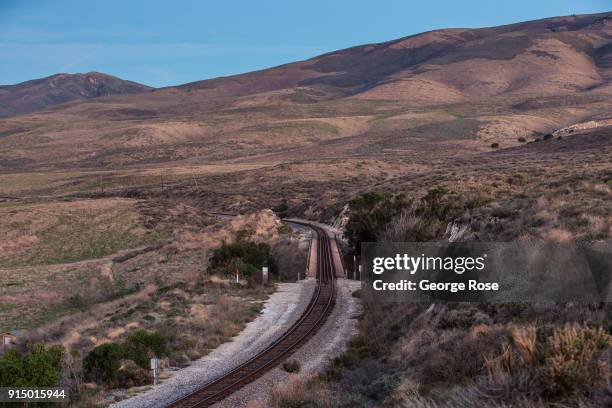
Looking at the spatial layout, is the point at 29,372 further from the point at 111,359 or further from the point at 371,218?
the point at 371,218

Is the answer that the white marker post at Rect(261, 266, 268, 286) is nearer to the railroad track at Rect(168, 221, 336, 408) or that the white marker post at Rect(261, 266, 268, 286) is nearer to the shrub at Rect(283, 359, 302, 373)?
the railroad track at Rect(168, 221, 336, 408)

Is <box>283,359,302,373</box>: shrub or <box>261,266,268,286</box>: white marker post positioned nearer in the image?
<box>283,359,302,373</box>: shrub

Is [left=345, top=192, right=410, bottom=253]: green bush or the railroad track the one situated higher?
[left=345, top=192, right=410, bottom=253]: green bush

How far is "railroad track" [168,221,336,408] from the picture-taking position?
15867 mm

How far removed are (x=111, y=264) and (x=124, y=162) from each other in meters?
121

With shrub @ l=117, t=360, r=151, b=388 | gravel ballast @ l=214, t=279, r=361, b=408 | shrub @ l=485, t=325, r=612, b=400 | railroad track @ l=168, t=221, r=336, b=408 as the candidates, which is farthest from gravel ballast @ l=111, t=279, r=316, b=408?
shrub @ l=485, t=325, r=612, b=400

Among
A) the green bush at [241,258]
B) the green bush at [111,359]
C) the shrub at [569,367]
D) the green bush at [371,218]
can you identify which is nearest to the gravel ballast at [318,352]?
the green bush at [111,359]

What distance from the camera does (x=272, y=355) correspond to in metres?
20.2

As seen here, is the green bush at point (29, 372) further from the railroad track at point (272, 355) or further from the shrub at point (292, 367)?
the shrub at point (292, 367)

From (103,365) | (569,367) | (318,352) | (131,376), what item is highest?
(569,367)

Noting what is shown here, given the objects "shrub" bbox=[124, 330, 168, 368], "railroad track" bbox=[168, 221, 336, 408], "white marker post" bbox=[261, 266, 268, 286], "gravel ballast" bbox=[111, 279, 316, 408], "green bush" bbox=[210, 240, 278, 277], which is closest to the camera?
"railroad track" bbox=[168, 221, 336, 408]

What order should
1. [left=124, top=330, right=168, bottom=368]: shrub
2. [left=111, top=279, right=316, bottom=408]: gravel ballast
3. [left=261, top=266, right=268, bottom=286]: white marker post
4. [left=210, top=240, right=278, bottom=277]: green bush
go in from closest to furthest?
[left=111, top=279, right=316, bottom=408]: gravel ballast → [left=124, top=330, right=168, bottom=368]: shrub → [left=261, top=266, right=268, bottom=286]: white marker post → [left=210, top=240, right=278, bottom=277]: green bush

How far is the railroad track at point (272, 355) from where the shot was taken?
15.9 m

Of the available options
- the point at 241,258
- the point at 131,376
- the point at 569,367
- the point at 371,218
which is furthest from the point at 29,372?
the point at 371,218
